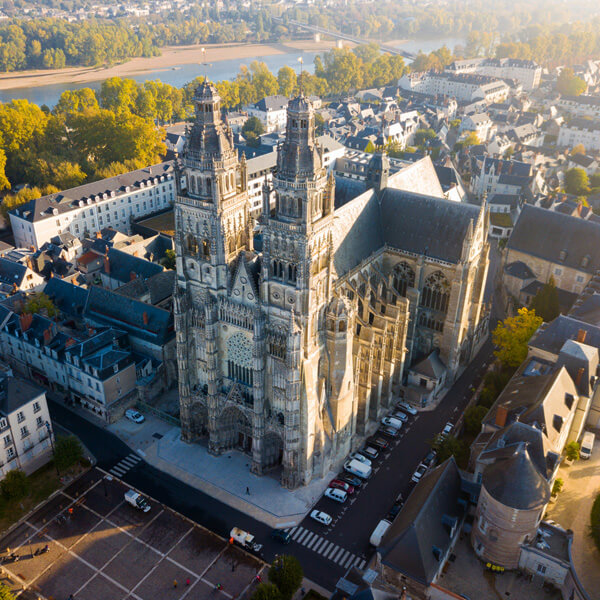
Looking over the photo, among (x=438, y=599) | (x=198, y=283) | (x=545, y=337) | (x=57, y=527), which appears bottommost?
(x=57, y=527)

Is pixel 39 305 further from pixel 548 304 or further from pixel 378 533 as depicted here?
pixel 548 304

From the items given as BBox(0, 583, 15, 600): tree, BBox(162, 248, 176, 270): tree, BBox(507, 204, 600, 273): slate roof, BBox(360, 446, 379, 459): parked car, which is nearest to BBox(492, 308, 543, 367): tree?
BBox(507, 204, 600, 273): slate roof

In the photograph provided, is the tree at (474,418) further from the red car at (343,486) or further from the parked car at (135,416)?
the parked car at (135,416)

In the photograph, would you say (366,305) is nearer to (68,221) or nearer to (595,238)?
(595,238)

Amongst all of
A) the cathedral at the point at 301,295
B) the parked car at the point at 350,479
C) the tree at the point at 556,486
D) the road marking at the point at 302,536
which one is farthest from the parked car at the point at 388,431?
the tree at the point at 556,486

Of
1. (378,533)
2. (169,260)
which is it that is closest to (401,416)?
(378,533)

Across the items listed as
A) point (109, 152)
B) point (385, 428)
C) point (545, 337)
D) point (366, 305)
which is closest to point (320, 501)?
point (385, 428)
